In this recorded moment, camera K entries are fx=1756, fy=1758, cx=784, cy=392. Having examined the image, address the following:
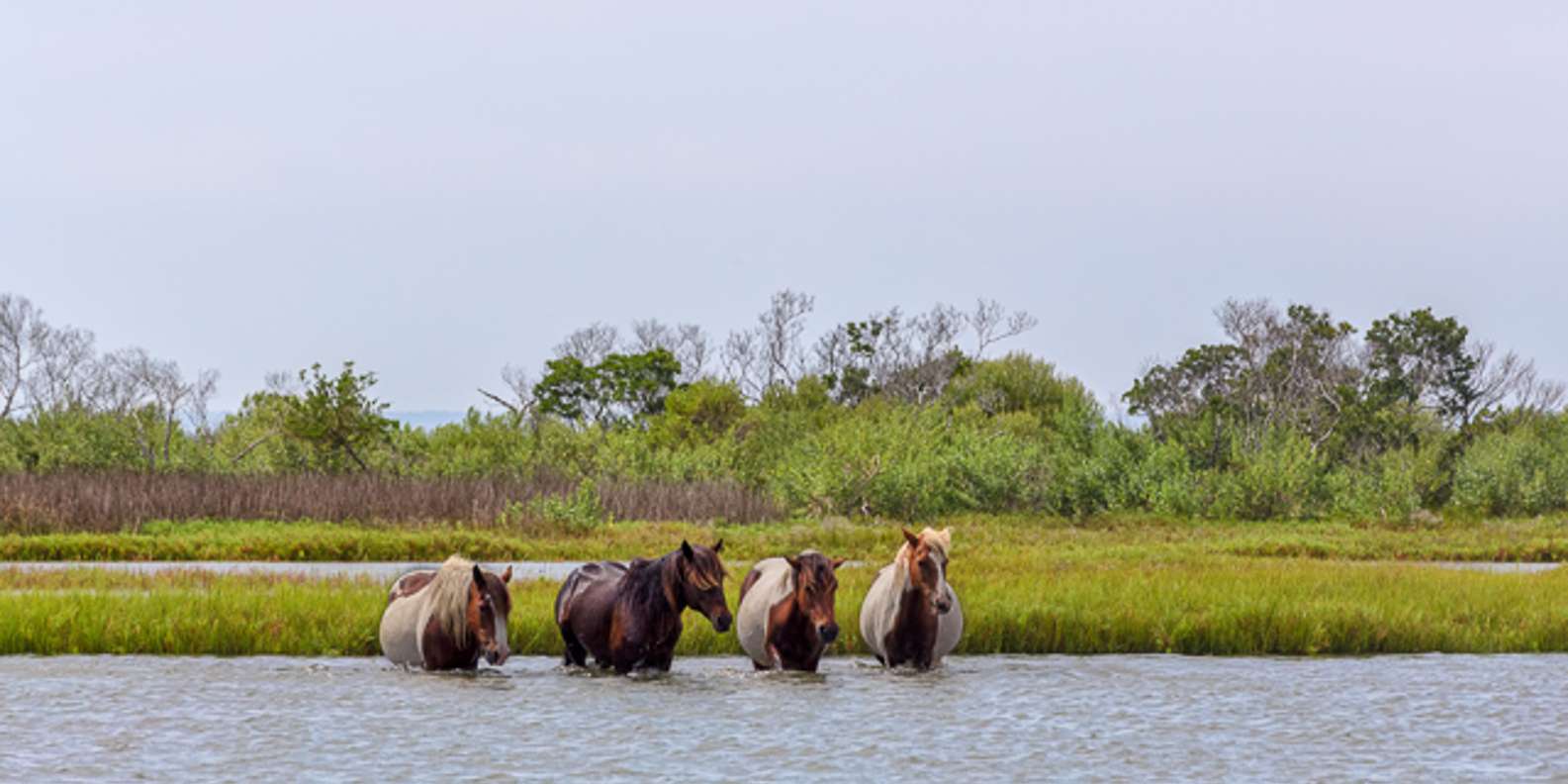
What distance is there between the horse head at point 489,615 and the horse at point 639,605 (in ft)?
3.33

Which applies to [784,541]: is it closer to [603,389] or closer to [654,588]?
[654,588]

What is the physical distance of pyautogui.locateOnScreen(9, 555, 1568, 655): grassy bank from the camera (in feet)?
Result: 60.1

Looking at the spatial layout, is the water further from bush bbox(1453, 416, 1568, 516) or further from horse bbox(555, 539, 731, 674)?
bush bbox(1453, 416, 1568, 516)

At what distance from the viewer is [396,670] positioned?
55.7ft

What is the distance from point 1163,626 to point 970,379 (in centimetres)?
5887

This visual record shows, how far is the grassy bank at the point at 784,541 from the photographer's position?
3234 cm

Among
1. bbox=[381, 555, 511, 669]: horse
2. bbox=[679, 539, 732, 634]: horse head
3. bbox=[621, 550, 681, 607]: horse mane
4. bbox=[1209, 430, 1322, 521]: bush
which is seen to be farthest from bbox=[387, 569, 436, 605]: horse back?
bbox=[1209, 430, 1322, 521]: bush

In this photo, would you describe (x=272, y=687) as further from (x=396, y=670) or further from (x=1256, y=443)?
(x=1256, y=443)

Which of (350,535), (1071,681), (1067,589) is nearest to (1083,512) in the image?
(350,535)

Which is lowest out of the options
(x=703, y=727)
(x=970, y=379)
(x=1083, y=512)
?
(x=703, y=727)

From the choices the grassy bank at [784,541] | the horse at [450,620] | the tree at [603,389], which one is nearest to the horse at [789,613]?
the horse at [450,620]

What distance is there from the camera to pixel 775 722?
567 inches

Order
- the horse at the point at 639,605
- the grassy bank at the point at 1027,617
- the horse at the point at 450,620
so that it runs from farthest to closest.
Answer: the grassy bank at the point at 1027,617 < the horse at the point at 639,605 < the horse at the point at 450,620

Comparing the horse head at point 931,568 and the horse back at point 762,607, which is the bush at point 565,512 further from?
the horse head at point 931,568
